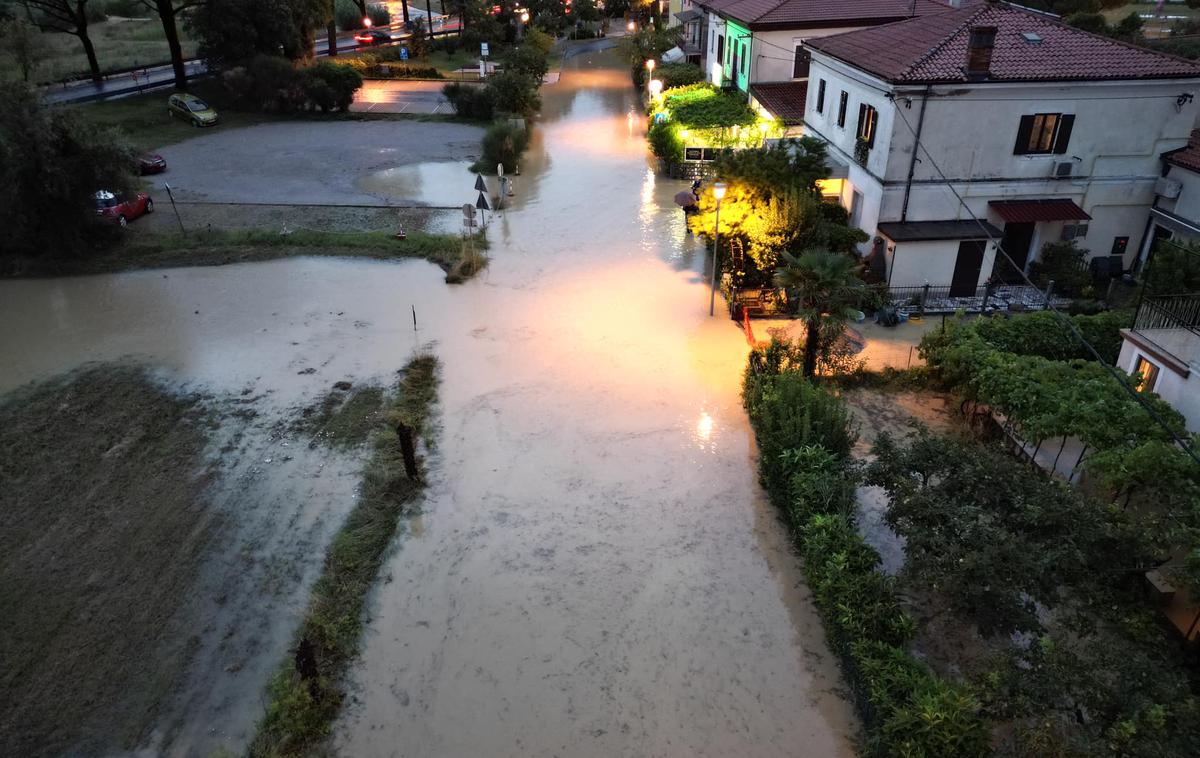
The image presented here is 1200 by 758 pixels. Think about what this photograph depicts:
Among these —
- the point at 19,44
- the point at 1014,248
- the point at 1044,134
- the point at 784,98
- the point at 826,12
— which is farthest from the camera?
the point at 826,12

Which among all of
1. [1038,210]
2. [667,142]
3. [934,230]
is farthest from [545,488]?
[667,142]

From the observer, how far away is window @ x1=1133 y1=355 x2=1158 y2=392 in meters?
13.1

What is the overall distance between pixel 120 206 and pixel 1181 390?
30.8 meters

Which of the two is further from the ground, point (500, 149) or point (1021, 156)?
point (1021, 156)

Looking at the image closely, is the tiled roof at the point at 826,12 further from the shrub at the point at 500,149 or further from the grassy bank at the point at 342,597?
the grassy bank at the point at 342,597

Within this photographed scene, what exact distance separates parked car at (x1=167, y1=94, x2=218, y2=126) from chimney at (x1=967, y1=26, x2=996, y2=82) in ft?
126

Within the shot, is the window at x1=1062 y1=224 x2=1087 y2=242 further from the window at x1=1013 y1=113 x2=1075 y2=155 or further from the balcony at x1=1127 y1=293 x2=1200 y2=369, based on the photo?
the balcony at x1=1127 y1=293 x2=1200 y2=369

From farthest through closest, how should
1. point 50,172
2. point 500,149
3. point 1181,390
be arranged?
point 500,149
point 50,172
point 1181,390

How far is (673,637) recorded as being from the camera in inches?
440

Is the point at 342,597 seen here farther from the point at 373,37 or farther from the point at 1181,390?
the point at 373,37

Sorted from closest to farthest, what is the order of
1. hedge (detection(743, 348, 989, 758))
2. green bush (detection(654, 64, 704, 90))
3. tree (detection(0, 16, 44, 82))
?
1. hedge (detection(743, 348, 989, 758))
2. tree (detection(0, 16, 44, 82))
3. green bush (detection(654, 64, 704, 90))

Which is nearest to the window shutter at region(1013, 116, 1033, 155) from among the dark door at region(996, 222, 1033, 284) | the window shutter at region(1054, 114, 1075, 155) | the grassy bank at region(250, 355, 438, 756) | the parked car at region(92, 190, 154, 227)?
the window shutter at region(1054, 114, 1075, 155)

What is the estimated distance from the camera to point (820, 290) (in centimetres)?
1594

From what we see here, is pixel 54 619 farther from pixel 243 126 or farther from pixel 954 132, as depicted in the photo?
pixel 243 126
